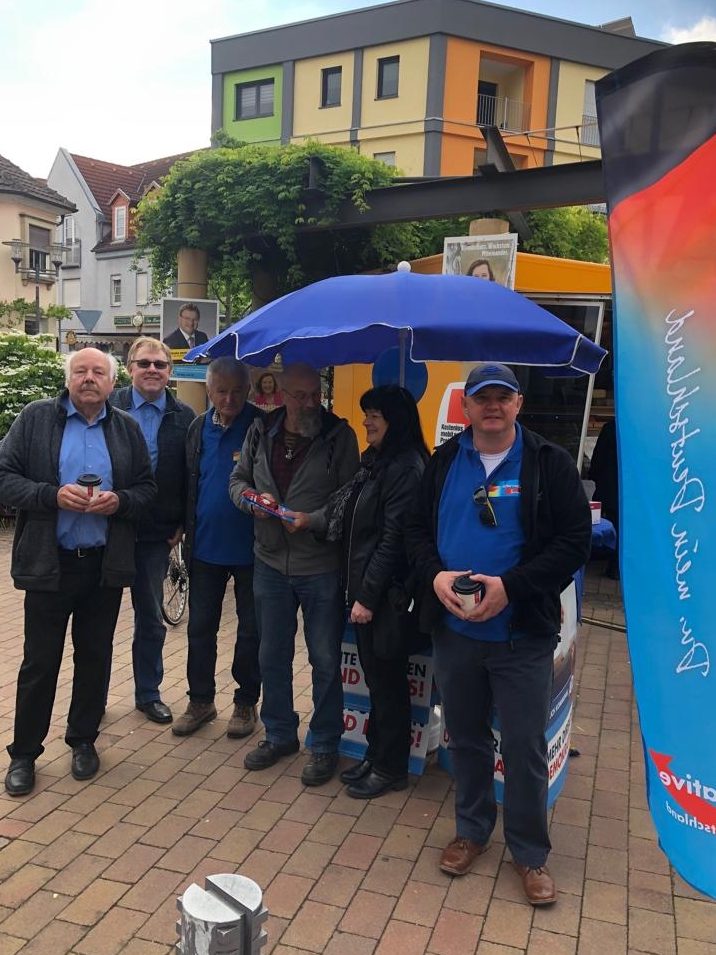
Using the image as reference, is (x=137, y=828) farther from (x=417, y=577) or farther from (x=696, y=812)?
(x=696, y=812)

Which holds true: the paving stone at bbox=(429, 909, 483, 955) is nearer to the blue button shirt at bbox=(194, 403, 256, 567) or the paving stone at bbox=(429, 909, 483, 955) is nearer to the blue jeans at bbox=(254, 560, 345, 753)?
the blue jeans at bbox=(254, 560, 345, 753)

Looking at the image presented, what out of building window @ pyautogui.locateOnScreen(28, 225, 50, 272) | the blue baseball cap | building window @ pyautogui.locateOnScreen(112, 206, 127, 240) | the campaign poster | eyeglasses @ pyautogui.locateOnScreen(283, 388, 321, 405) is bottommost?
eyeglasses @ pyautogui.locateOnScreen(283, 388, 321, 405)

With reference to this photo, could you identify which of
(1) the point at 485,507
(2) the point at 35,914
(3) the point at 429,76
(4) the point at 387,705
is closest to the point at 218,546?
(4) the point at 387,705

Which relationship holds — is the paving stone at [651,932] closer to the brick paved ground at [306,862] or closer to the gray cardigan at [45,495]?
the brick paved ground at [306,862]

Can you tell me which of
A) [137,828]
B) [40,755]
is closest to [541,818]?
[137,828]

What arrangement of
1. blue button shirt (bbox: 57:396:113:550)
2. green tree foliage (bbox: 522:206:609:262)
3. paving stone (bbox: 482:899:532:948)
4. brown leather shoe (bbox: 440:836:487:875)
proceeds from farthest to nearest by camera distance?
green tree foliage (bbox: 522:206:609:262) → blue button shirt (bbox: 57:396:113:550) → brown leather shoe (bbox: 440:836:487:875) → paving stone (bbox: 482:899:532:948)

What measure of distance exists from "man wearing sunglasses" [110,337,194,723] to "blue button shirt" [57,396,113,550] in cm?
44

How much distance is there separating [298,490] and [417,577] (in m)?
0.80

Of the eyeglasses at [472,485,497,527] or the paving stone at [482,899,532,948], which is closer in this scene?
the paving stone at [482,899,532,948]

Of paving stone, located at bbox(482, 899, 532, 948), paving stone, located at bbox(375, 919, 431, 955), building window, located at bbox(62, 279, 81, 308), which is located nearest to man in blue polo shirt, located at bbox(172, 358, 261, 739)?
paving stone, located at bbox(375, 919, 431, 955)

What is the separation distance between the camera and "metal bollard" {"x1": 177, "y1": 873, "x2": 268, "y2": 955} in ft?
4.89

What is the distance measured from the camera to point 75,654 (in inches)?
143

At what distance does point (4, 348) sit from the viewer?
9.73m

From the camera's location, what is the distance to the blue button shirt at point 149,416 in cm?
402
